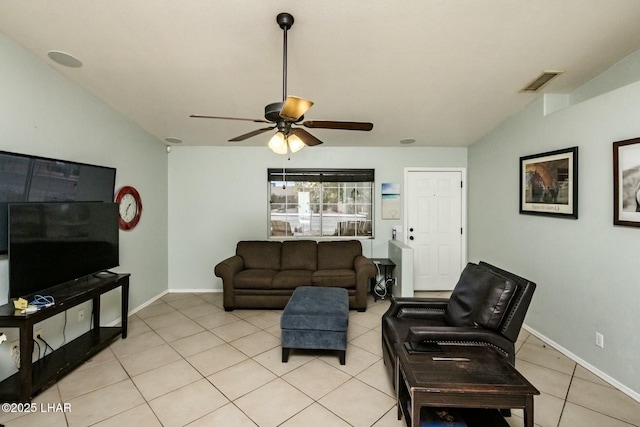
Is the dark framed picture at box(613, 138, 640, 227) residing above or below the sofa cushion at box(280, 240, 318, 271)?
above

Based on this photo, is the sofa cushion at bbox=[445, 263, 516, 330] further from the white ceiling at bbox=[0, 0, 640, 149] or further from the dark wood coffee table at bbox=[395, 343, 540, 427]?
the white ceiling at bbox=[0, 0, 640, 149]

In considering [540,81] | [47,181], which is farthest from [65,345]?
[540,81]

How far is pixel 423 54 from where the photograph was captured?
2270 millimetres

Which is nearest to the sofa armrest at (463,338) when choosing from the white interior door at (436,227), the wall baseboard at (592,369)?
the wall baseboard at (592,369)

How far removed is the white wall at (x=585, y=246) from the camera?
218 centimetres

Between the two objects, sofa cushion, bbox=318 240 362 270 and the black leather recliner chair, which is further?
sofa cushion, bbox=318 240 362 270

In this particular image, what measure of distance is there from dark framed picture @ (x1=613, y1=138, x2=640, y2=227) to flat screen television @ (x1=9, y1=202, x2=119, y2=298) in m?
4.53

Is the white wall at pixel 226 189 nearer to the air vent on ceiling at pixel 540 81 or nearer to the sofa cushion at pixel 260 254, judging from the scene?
the sofa cushion at pixel 260 254

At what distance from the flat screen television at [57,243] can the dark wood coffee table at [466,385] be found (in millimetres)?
2712

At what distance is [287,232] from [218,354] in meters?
2.35

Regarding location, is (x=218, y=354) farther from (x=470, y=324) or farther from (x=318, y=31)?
(x=318, y=31)

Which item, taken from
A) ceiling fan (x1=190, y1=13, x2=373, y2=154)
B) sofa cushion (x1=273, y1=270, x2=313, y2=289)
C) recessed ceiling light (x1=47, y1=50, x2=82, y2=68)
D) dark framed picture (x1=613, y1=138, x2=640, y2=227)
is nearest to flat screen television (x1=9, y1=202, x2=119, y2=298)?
recessed ceiling light (x1=47, y1=50, x2=82, y2=68)

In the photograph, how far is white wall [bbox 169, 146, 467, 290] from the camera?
181 inches

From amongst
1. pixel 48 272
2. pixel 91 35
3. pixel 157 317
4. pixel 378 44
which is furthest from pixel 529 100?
pixel 157 317
